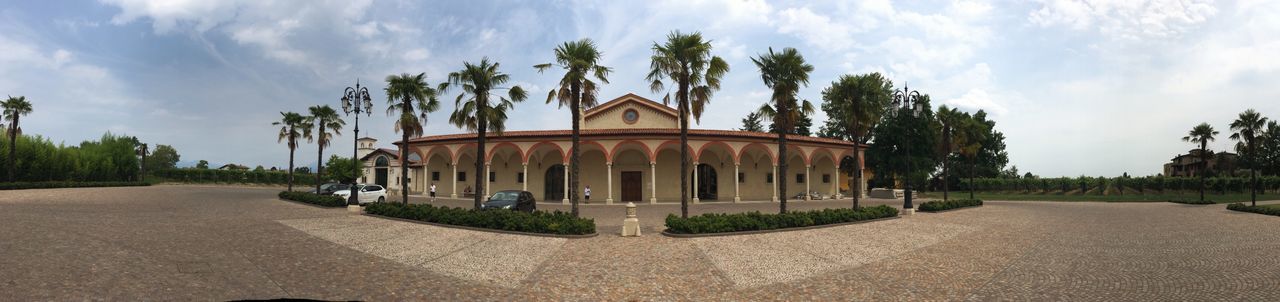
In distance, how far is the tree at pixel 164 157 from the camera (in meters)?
89.2

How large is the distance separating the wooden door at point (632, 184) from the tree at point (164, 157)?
95375 mm

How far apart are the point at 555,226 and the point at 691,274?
18.3 ft

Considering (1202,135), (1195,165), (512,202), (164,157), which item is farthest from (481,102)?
(164,157)

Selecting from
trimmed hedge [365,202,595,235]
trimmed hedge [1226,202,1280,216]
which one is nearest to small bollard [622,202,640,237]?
trimmed hedge [365,202,595,235]

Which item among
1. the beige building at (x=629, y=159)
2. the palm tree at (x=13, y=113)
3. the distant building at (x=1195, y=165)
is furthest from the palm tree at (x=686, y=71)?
the distant building at (x=1195, y=165)

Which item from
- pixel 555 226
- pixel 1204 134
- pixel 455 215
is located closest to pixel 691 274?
pixel 555 226

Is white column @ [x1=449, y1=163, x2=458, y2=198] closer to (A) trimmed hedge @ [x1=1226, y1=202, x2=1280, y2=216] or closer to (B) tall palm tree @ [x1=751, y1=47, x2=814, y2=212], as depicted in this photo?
(B) tall palm tree @ [x1=751, y1=47, x2=814, y2=212]

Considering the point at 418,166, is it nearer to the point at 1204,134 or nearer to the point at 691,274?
the point at 691,274

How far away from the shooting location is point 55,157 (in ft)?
134

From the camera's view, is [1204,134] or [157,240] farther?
[1204,134]

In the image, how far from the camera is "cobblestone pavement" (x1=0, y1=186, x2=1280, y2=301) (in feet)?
23.3

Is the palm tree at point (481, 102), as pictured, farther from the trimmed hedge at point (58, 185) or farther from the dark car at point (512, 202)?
the trimmed hedge at point (58, 185)

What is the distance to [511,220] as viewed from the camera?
14031mm

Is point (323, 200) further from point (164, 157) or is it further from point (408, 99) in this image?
point (164, 157)
